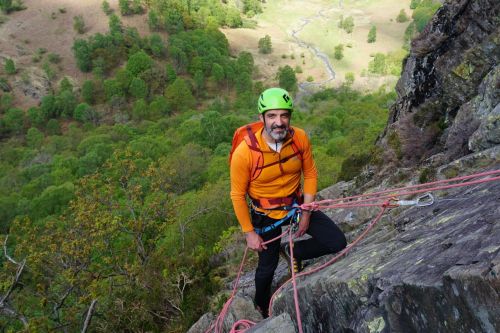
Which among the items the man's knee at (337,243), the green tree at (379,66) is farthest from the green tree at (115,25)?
the man's knee at (337,243)

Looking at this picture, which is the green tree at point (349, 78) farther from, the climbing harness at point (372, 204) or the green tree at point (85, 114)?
the climbing harness at point (372, 204)

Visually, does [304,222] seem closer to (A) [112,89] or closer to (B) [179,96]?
(B) [179,96]

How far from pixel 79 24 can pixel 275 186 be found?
13158cm

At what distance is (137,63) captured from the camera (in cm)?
10612

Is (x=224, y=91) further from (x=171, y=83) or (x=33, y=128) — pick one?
(x=33, y=128)

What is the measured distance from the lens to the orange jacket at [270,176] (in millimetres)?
4773

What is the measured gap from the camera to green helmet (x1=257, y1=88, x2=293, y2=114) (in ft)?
14.9

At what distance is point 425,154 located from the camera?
423 inches

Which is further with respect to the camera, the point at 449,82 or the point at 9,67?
the point at 9,67

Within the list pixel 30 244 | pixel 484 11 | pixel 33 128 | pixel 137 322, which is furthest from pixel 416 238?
pixel 33 128

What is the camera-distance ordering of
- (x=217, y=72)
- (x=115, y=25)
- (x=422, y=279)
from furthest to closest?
1. (x=115, y=25)
2. (x=217, y=72)
3. (x=422, y=279)

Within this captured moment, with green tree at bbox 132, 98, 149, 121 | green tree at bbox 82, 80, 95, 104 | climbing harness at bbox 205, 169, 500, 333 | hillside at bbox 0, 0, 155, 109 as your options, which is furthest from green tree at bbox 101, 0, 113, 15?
climbing harness at bbox 205, 169, 500, 333

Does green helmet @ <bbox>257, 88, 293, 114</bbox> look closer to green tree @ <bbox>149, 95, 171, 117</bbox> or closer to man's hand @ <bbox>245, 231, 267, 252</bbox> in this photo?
man's hand @ <bbox>245, 231, 267, 252</bbox>

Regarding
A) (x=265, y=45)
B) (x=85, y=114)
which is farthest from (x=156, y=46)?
(x=265, y=45)
